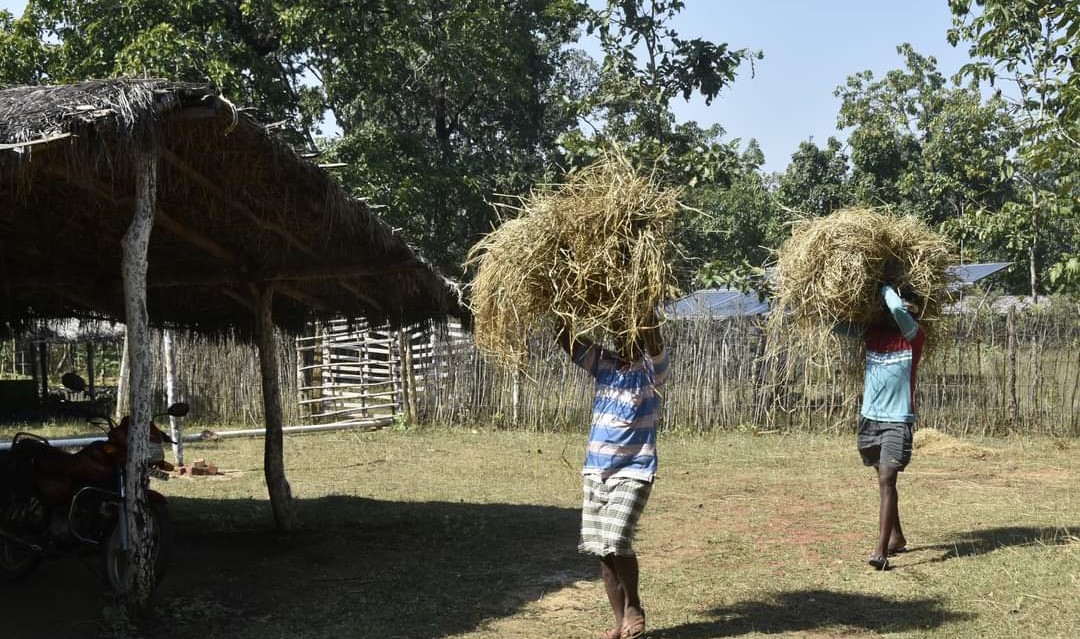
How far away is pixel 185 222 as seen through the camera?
6602 mm

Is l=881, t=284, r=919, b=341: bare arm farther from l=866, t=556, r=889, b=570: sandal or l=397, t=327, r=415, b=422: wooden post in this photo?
l=397, t=327, r=415, b=422: wooden post

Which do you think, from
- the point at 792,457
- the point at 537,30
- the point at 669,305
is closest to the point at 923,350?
the point at 669,305

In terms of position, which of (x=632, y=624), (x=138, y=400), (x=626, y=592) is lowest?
(x=632, y=624)

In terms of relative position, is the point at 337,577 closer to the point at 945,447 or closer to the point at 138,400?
the point at 138,400

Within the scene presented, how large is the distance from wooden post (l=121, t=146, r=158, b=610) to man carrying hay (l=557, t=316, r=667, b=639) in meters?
2.09

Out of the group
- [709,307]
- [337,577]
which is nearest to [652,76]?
[709,307]

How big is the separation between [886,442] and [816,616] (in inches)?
51.0

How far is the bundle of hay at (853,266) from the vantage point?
18.9ft

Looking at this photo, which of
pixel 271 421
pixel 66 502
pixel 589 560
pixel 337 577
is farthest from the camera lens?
pixel 271 421

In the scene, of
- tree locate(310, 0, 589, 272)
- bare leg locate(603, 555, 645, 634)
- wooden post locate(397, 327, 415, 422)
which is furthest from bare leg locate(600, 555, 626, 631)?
wooden post locate(397, 327, 415, 422)

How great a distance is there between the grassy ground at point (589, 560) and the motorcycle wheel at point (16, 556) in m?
0.13

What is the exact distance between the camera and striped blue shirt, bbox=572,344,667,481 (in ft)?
14.6

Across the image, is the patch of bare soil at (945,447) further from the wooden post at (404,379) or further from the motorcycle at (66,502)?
the motorcycle at (66,502)

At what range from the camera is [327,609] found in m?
5.49
